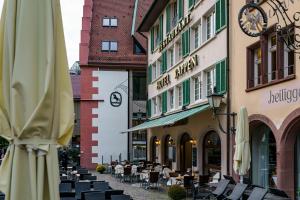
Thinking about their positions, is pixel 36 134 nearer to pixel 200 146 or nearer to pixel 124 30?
pixel 200 146

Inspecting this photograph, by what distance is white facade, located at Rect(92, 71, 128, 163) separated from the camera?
119 ft

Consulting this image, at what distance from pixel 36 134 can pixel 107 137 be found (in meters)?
31.7

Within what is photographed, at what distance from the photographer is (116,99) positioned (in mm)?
36688

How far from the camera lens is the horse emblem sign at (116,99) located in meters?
36.6

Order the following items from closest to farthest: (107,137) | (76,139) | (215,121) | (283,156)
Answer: (283,156), (215,121), (107,137), (76,139)

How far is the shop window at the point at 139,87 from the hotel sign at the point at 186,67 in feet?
40.2

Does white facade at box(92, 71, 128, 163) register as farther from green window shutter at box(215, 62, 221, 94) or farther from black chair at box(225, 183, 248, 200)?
black chair at box(225, 183, 248, 200)

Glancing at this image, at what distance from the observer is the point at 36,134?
4.84 metres

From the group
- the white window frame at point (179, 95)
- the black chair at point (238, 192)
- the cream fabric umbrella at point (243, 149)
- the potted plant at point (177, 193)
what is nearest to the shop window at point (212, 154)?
the white window frame at point (179, 95)

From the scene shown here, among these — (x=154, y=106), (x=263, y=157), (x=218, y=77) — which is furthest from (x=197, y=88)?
(x=154, y=106)

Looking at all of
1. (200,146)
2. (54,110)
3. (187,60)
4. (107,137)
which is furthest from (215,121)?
(107,137)

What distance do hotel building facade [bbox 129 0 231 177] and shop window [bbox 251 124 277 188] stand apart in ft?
5.43

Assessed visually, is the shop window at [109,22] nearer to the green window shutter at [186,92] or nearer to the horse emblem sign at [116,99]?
the horse emblem sign at [116,99]

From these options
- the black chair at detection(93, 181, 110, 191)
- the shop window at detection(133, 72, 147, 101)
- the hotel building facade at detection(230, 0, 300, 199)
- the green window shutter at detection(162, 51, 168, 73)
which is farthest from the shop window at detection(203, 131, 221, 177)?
the shop window at detection(133, 72, 147, 101)
